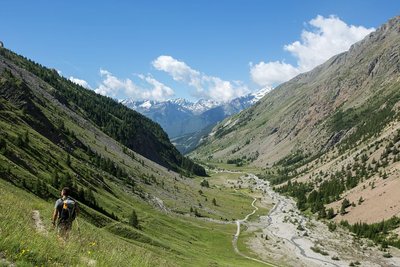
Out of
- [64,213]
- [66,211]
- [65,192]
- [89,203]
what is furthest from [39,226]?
[89,203]

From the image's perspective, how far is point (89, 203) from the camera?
2977 inches

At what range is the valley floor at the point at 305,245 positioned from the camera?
93312mm

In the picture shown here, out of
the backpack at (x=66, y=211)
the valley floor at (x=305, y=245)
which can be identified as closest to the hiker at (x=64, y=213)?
the backpack at (x=66, y=211)

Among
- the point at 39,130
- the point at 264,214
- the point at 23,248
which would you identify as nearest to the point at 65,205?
the point at 23,248

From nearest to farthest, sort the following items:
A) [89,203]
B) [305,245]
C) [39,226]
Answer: [39,226], [89,203], [305,245]

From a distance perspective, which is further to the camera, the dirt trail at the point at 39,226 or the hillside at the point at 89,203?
the dirt trail at the point at 39,226

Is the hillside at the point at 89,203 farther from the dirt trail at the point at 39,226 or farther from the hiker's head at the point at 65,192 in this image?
Result: the hiker's head at the point at 65,192

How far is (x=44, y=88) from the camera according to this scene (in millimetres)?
197750

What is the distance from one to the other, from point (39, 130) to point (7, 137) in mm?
41906

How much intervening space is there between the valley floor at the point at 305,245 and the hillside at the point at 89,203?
29.3 feet

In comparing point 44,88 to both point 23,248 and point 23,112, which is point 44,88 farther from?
point 23,248

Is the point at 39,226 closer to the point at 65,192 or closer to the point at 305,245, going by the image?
the point at 65,192

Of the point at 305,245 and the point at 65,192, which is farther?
the point at 305,245

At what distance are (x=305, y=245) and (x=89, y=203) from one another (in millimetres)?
62487
